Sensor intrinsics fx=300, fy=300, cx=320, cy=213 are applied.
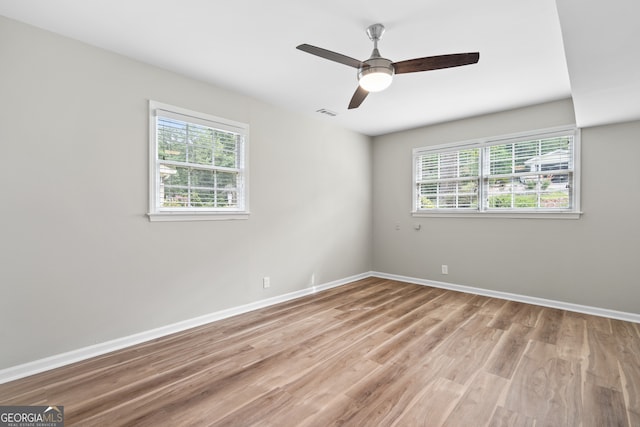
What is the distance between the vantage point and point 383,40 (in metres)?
2.50

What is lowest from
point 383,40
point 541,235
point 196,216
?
point 541,235

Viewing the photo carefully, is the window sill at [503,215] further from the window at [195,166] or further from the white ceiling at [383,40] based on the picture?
the window at [195,166]

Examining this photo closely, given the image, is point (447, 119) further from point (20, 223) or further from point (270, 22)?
point (20, 223)

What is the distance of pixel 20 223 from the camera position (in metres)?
2.28

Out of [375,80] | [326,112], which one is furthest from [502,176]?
[375,80]

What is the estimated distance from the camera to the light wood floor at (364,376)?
1.85 meters

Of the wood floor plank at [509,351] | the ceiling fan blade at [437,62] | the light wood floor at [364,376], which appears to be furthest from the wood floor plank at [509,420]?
the ceiling fan blade at [437,62]

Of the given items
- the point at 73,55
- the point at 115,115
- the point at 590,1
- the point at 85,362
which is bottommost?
the point at 85,362

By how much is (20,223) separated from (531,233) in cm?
544

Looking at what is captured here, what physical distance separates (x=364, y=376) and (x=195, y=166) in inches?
103

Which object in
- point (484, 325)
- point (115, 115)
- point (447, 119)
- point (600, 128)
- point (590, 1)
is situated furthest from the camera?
point (447, 119)

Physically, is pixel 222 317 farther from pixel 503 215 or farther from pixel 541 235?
pixel 541 235

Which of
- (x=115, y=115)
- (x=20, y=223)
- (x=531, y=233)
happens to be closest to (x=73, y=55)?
(x=115, y=115)

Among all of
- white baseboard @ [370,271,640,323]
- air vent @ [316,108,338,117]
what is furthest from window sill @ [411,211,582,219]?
air vent @ [316,108,338,117]
